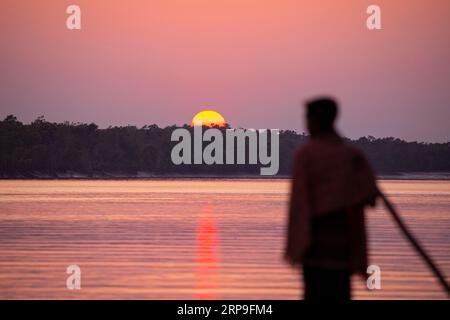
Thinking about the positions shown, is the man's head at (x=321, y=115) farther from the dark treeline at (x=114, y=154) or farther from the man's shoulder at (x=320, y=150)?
the dark treeline at (x=114, y=154)

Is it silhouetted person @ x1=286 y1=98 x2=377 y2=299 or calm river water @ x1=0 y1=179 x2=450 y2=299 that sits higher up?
silhouetted person @ x1=286 y1=98 x2=377 y2=299

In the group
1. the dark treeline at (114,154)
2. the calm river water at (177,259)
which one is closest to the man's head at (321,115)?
the calm river water at (177,259)

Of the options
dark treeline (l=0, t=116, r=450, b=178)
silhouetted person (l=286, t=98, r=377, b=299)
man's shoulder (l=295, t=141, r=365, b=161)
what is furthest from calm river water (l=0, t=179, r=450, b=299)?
dark treeline (l=0, t=116, r=450, b=178)

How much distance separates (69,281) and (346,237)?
7239 mm

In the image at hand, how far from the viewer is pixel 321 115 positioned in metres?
6.05

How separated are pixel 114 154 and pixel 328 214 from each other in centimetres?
15671

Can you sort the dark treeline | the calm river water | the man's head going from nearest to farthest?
the man's head
the calm river water
the dark treeline

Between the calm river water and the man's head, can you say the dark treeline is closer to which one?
the calm river water

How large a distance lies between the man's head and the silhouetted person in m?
0.01

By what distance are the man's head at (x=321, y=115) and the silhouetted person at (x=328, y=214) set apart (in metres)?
0.01

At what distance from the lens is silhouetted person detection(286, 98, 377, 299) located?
19.4 feet

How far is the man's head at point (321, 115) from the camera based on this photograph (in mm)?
6027

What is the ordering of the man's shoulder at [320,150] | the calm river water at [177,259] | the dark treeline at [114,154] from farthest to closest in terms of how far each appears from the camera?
the dark treeline at [114,154], the calm river water at [177,259], the man's shoulder at [320,150]

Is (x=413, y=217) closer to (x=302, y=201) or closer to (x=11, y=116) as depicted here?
(x=302, y=201)
